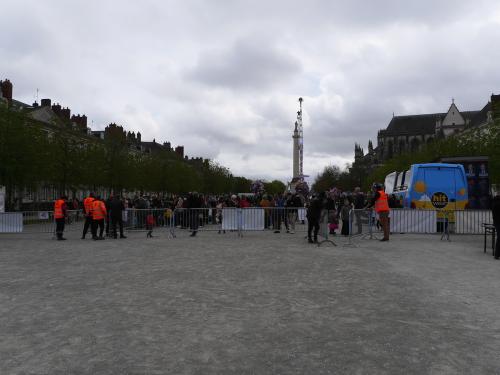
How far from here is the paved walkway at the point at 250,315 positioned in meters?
4.66

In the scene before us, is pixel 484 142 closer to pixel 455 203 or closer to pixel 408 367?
pixel 455 203

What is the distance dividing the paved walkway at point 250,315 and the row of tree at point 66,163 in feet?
74.8

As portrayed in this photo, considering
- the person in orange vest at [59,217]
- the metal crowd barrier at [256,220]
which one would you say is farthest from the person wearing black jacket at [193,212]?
the person in orange vest at [59,217]

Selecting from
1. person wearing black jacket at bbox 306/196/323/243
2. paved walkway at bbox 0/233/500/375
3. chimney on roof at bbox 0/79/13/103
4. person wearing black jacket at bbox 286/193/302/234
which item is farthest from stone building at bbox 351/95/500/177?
paved walkway at bbox 0/233/500/375

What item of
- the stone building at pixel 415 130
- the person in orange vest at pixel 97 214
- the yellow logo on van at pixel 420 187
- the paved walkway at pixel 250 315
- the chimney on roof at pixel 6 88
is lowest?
the paved walkway at pixel 250 315

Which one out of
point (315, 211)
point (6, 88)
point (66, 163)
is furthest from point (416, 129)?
point (315, 211)

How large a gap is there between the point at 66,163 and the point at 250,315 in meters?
39.4

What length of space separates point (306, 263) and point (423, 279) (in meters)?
2.97

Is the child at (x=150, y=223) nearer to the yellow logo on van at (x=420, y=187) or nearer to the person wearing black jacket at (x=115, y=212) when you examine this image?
the person wearing black jacket at (x=115, y=212)

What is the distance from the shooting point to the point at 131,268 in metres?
10.6

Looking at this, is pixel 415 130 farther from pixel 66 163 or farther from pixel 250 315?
pixel 250 315

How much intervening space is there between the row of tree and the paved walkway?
22.8 meters

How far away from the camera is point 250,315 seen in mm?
6434

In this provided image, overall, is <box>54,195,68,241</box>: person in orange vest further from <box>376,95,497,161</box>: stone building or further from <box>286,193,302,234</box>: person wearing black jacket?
<box>376,95,497,161</box>: stone building
